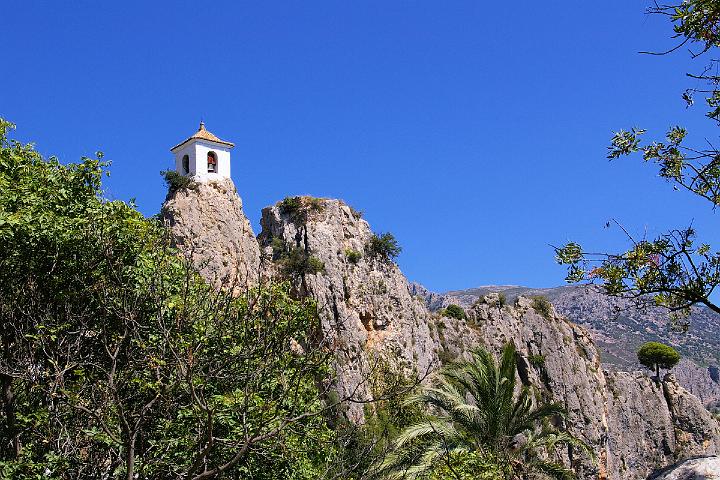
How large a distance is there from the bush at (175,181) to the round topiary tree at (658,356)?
47889 millimetres

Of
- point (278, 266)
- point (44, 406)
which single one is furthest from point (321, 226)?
point (44, 406)

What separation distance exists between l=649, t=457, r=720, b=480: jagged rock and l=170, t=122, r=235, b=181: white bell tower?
39.1 metres

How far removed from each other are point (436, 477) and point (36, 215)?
9464 mm

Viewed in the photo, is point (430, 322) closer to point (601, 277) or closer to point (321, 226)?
point (321, 226)

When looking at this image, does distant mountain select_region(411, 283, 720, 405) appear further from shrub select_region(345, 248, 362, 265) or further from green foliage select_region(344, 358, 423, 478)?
green foliage select_region(344, 358, 423, 478)

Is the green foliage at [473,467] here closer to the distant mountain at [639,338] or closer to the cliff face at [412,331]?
the cliff face at [412,331]

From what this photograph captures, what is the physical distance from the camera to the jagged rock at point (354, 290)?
43.3 metres

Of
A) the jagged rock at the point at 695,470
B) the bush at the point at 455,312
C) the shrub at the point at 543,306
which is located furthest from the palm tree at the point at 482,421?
the shrub at the point at 543,306

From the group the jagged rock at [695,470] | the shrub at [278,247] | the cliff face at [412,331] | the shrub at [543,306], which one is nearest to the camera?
the jagged rock at [695,470]

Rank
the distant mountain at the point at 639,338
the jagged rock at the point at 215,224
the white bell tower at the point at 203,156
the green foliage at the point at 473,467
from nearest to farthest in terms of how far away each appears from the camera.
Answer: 1. the green foliage at the point at 473,467
2. the jagged rock at the point at 215,224
3. the white bell tower at the point at 203,156
4. the distant mountain at the point at 639,338

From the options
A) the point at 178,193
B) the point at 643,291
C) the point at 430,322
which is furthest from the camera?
the point at 430,322

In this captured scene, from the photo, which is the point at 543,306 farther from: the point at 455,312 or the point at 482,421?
the point at 482,421

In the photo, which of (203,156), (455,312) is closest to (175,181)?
(203,156)

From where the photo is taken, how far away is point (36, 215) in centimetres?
1239
